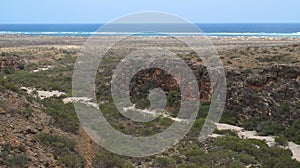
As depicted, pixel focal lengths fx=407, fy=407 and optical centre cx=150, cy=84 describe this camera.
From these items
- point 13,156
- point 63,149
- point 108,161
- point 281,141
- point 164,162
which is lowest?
A: point 281,141

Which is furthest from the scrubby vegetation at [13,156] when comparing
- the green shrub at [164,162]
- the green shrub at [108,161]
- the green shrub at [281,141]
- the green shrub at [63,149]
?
the green shrub at [281,141]

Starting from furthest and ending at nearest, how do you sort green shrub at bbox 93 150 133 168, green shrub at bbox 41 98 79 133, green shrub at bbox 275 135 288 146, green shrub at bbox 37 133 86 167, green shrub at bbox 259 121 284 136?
green shrub at bbox 259 121 284 136, green shrub at bbox 275 135 288 146, green shrub at bbox 41 98 79 133, green shrub at bbox 93 150 133 168, green shrub at bbox 37 133 86 167

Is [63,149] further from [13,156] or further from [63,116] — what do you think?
[63,116]

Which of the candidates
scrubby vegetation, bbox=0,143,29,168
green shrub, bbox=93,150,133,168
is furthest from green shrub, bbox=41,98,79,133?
scrubby vegetation, bbox=0,143,29,168

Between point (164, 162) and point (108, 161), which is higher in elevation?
point (108, 161)

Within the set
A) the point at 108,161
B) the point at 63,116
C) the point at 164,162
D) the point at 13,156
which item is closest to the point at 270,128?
the point at 164,162

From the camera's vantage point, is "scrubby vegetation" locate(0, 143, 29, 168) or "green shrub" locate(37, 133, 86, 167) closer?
"scrubby vegetation" locate(0, 143, 29, 168)

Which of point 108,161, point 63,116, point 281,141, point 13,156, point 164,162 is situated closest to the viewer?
point 13,156

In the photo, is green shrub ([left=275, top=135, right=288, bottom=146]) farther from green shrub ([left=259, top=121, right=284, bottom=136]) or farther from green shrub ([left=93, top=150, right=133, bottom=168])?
green shrub ([left=93, top=150, right=133, bottom=168])

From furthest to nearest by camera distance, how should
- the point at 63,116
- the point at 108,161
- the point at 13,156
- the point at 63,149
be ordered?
the point at 63,116, the point at 108,161, the point at 63,149, the point at 13,156

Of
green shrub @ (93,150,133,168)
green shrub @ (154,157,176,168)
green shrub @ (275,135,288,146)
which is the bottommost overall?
green shrub @ (275,135,288,146)

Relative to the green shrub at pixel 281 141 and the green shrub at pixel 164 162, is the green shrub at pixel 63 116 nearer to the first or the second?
the green shrub at pixel 164 162

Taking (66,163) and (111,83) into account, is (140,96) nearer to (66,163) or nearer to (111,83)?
(111,83)
